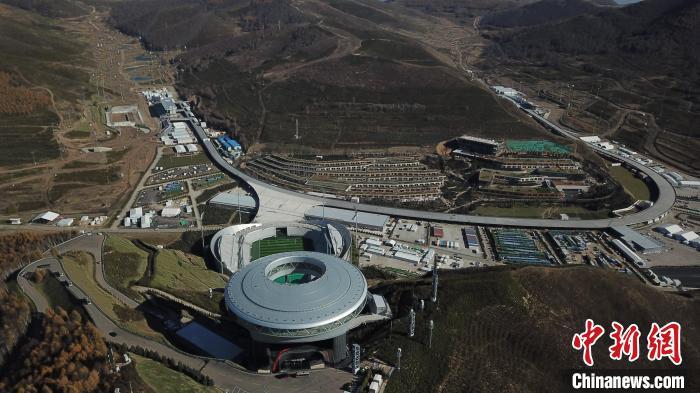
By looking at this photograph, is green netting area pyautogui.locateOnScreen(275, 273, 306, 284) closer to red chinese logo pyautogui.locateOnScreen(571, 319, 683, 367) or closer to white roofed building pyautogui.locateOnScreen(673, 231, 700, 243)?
red chinese logo pyautogui.locateOnScreen(571, 319, 683, 367)

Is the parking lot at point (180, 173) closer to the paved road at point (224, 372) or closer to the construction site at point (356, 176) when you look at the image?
the construction site at point (356, 176)

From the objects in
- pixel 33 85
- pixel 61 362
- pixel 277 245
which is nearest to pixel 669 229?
pixel 277 245

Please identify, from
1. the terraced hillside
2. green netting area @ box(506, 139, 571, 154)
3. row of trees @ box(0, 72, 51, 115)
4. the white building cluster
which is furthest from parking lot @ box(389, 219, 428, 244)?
row of trees @ box(0, 72, 51, 115)

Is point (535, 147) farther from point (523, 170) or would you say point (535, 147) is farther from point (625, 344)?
point (625, 344)

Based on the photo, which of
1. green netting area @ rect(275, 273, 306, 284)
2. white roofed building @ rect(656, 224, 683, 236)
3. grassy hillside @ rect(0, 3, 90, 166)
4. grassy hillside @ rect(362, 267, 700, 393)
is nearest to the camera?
grassy hillside @ rect(362, 267, 700, 393)

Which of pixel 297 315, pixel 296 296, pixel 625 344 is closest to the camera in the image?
pixel 297 315

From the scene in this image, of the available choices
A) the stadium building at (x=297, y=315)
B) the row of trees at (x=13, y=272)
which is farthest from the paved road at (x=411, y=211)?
the stadium building at (x=297, y=315)

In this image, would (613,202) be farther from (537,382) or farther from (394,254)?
(537,382)

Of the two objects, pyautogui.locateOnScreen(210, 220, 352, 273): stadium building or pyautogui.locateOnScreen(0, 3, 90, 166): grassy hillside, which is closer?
pyautogui.locateOnScreen(210, 220, 352, 273): stadium building
